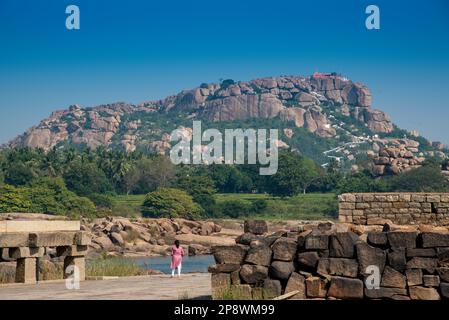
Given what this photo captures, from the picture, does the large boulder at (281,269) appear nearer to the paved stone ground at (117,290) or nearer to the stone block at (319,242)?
the stone block at (319,242)

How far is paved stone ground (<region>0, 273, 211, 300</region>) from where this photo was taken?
18047mm

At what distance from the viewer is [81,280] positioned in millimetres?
23391

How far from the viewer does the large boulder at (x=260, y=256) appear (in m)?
17.8

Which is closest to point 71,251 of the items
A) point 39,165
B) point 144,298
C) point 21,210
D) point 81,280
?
point 81,280

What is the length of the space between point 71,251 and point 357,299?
8953mm

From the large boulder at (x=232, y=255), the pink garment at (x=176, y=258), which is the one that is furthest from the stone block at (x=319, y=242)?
the pink garment at (x=176, y=258)

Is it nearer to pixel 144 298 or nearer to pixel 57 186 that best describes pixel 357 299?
pixel 144 298

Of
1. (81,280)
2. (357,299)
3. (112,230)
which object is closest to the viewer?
(357,299)

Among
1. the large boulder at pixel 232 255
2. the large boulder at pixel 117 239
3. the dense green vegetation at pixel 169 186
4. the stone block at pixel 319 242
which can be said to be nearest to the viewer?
the stone block at pixel 319 242

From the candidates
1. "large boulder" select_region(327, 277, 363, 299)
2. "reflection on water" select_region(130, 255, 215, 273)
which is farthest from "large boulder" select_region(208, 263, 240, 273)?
"reflection on water" select_region(130, 255, 215, 273)

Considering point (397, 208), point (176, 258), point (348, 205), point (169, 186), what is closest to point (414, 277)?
point (397, 208)

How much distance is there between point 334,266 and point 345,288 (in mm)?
471
